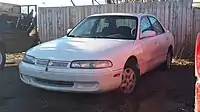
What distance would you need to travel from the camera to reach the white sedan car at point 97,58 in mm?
5082

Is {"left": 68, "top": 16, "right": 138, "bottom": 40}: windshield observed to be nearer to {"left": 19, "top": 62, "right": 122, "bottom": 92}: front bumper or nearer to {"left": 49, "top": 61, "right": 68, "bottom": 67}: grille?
{"left": 19, "top": 62, "right": 122, "bottom": 92}: front bumper

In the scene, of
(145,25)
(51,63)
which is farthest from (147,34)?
(51,63)

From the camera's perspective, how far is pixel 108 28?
21.6ft

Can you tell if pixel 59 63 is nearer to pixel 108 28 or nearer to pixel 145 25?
pixel 108 28

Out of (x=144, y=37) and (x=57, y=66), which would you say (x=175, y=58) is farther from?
(x=57, y=66)

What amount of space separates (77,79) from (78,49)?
1.95 feet

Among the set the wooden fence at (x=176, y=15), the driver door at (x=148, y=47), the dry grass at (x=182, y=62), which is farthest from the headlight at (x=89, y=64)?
the wooden fence at (x=176, y=15)

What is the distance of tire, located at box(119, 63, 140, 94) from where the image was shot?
18.2 feet

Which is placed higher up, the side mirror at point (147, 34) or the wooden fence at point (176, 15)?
the wooden fence at point (176, 15)

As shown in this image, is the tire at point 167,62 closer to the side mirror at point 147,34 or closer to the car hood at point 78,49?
the side mirror at point 147,34

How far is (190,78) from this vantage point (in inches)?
283

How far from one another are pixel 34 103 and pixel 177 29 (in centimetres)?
637

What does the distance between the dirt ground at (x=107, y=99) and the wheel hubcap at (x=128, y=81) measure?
0.14m

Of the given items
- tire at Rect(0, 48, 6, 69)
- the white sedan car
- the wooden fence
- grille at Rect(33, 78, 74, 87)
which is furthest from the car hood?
the wooden fence
